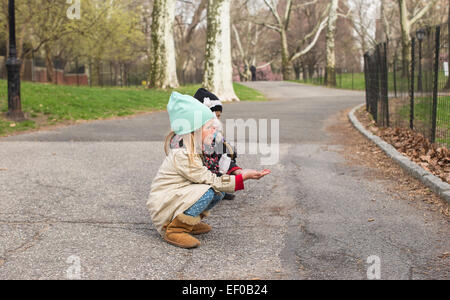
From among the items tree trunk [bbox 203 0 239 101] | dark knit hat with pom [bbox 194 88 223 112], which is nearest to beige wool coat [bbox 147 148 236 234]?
dark knit hat with pom [bbox 194 88 223 112]

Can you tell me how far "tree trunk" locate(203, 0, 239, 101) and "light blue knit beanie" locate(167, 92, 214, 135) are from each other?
18170 millimetres

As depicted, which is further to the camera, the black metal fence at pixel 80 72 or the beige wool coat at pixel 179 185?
the black metal fence at pixel 80 72

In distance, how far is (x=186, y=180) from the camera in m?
4.43

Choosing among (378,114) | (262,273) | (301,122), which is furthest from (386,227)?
(301,122)

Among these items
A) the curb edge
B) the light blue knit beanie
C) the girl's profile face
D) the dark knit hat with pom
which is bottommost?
the curb edge

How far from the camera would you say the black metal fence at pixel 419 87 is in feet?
27.7

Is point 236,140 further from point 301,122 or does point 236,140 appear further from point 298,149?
point 301,122

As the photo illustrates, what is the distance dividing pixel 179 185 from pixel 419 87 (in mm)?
6622

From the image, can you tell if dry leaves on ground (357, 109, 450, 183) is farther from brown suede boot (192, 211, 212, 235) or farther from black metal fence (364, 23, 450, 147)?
brown suede boot (192, 211, 212, 235)

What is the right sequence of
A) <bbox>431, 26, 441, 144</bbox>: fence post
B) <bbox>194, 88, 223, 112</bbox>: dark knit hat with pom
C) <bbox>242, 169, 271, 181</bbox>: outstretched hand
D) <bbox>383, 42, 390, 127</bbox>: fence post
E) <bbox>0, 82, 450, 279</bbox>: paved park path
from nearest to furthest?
<bbox>0, 82, 450, 279</bbox>: paved park path, <bbox>242, 169, 271, 181</bbox>: outstretched hand, <bbox>194, 88, 223, 112</bbox>: dark knit hat with pom, <bbox>431, 26, 441, 144</bbox>: fence post, <bbox>383, 42, 390, 127</bbox>: fence post

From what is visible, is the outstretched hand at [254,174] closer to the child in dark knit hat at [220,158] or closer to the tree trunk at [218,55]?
the child in dark knit hat at [220,158]

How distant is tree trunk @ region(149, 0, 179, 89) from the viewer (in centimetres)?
2550

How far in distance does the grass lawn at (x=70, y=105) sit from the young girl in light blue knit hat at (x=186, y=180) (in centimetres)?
835

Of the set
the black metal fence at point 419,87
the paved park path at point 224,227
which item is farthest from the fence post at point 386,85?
the paved park path at point 224,227
